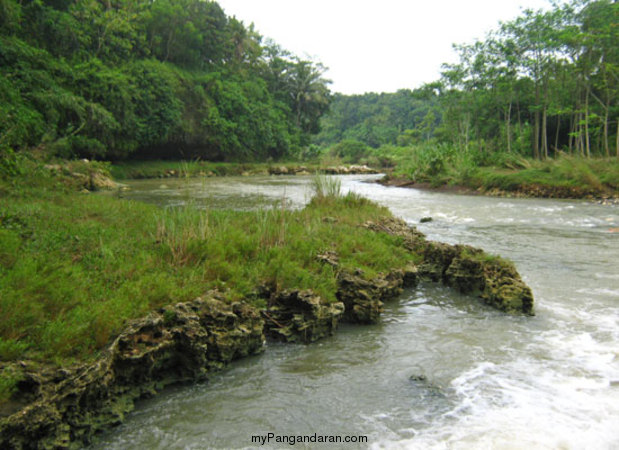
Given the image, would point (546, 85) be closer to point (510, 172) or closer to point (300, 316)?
point (510, 172)

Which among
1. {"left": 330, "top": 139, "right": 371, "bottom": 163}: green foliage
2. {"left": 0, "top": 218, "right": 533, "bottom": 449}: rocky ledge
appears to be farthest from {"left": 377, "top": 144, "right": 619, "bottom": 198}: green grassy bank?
{"left": 330, "top": 139, "right": 371, "bottom": 163}: green foliage

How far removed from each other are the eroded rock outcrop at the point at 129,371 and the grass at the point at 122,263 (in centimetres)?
15

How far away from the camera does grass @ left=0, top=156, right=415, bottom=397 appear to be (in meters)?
3.05

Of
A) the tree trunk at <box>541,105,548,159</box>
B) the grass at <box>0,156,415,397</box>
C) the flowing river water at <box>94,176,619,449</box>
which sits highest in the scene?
the tree trunk at <box>541,105,548,159</box>

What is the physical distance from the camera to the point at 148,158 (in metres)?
36.0

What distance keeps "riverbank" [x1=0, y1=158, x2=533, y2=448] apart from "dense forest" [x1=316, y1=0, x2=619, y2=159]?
73.3 ft

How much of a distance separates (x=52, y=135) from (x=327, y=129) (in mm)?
91813

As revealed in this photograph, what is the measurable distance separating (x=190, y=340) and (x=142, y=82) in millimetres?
34786

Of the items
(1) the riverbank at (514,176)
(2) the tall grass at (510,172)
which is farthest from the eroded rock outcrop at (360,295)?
(2) the tall grass at (510,172)

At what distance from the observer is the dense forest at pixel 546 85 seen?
2372cm

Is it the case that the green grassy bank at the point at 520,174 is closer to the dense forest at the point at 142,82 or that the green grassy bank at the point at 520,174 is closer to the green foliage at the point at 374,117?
the dense forest at the point at 142,82

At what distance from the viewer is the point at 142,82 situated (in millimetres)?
32844

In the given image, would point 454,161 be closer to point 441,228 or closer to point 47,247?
point 441,228

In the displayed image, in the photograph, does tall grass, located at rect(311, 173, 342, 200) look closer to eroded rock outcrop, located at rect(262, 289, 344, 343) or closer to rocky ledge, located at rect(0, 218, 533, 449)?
rocky ledge, located at rect(0, 218, 533, 449)
